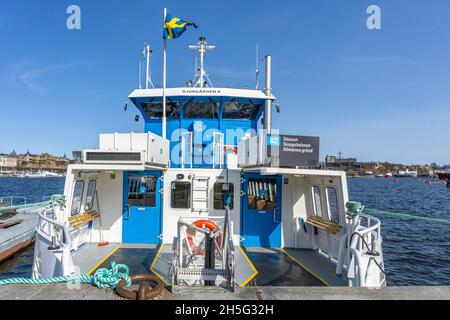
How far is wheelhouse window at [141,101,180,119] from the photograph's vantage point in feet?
38.7

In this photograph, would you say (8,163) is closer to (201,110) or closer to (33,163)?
(33,163)

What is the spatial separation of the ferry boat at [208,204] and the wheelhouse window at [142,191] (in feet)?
0.12

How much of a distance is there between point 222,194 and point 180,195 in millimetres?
1514

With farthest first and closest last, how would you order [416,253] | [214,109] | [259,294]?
[416,253] < [214,109] < [259,294]

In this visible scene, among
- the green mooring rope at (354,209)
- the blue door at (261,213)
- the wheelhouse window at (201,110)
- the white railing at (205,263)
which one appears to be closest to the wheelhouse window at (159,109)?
the wheelhouse window at (201,110)

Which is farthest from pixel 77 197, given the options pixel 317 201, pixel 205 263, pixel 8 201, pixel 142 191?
pixel 8 201

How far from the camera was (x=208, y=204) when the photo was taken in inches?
388

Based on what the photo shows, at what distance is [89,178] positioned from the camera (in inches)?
376

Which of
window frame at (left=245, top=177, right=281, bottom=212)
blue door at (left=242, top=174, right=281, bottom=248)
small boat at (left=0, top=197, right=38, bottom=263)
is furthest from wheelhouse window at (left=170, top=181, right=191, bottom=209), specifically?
small boat at (left=0, top=197, right=38, bottom=263)

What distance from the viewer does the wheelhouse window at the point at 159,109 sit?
11.8 m

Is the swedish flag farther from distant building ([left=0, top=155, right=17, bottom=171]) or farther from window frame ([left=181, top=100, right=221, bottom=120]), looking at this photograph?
distant building ([left=0, top=155, right=17, bottom=171])

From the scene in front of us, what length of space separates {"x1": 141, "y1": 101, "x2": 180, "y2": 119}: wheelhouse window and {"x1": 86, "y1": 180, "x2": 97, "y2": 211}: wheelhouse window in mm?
3868
